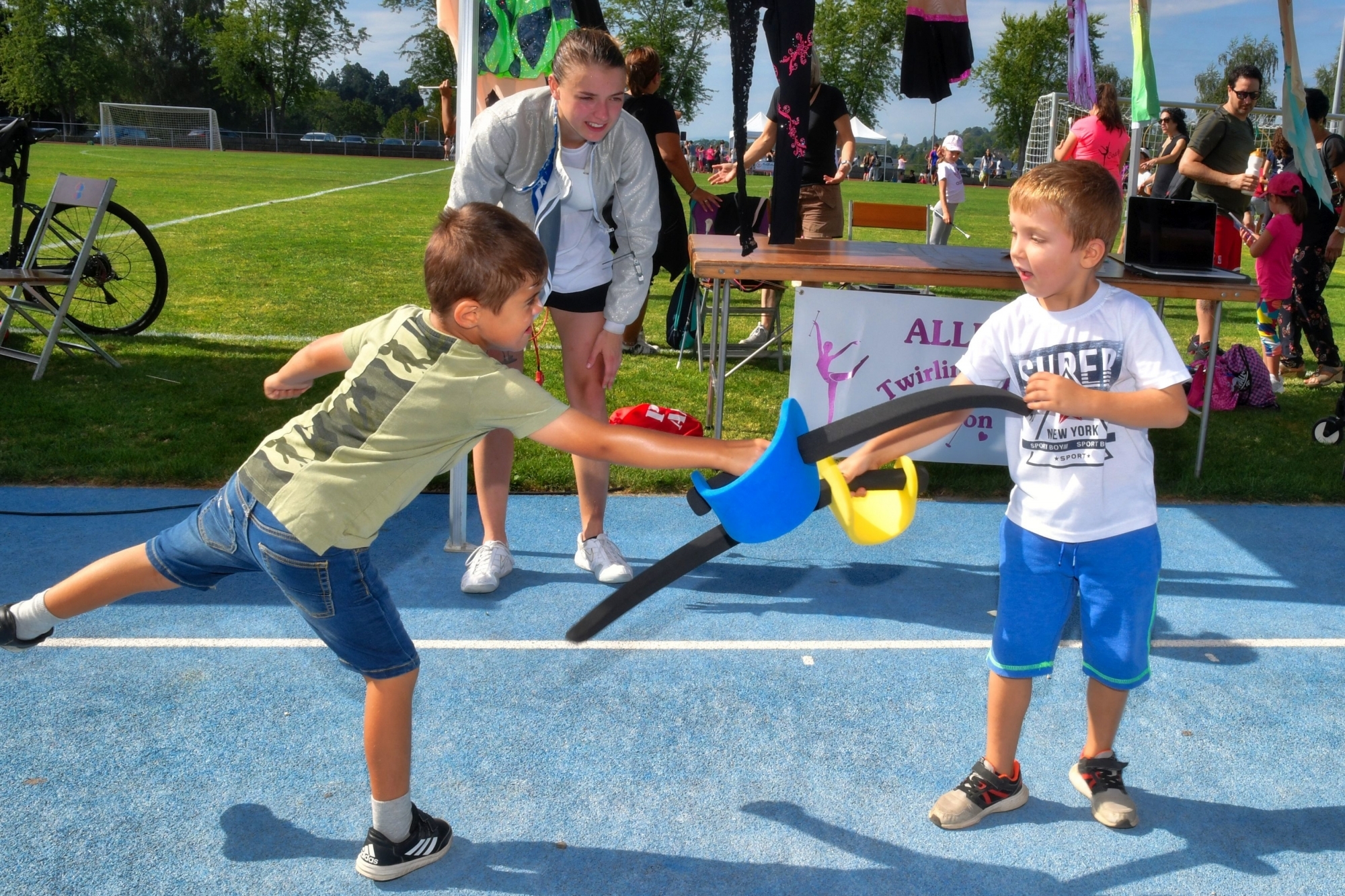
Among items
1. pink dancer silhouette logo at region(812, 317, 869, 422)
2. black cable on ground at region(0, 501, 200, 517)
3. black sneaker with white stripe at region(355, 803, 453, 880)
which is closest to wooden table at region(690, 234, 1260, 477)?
pink dancer silhouette logo at region(812, 317, 869, 422)

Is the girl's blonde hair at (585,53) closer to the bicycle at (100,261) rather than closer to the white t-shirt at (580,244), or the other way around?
the white t-shirt at (580,244)

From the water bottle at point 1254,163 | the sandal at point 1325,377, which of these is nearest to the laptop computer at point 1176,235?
the water bottle at point 1254,163

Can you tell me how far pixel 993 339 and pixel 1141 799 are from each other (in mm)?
1398

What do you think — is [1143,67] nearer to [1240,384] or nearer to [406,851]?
[1240,384]

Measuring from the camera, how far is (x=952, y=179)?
600 inches

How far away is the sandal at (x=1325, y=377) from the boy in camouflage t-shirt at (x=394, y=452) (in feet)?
25.9

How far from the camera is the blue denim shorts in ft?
7.68

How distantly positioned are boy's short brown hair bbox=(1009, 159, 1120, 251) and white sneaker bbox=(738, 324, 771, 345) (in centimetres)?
634

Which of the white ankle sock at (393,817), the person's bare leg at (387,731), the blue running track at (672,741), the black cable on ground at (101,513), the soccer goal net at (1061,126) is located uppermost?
the soccer goal net at (1061,126)

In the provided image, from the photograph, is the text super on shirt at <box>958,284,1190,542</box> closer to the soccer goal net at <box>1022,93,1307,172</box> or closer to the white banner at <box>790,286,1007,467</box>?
the white banner at <box>790,286,1007,467</box>

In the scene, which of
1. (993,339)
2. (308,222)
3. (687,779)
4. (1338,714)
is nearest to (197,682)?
(687,779)

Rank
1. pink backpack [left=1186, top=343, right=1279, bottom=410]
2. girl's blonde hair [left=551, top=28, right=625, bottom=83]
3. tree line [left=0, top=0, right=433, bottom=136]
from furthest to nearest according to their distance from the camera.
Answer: tree line [left=0, top=0, right=433, bottom=136] → pink backpack [left=1186, top=343, right=1279, bottom=410] → girl's blonde hair [left=551, top=28, right=625, bottom=83]

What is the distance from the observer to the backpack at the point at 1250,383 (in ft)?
24.4

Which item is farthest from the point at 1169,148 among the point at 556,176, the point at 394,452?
the point at 394,452
